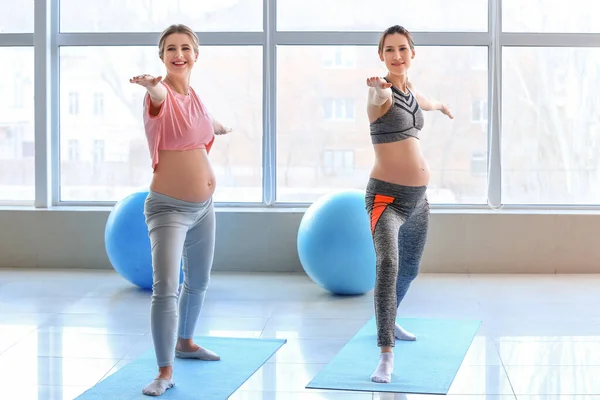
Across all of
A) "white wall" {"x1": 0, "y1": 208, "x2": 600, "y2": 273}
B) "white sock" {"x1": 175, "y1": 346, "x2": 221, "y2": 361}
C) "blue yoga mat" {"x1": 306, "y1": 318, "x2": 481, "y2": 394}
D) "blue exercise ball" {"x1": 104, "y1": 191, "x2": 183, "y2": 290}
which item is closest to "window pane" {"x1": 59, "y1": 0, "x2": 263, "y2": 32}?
"white wall" {"x1": 0, "y1": 208, "x2": 600, "y2": 273}

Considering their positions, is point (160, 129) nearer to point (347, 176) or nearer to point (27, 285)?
point (27, 285)

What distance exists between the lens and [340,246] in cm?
542

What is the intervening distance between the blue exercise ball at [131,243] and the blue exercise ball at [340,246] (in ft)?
2.86

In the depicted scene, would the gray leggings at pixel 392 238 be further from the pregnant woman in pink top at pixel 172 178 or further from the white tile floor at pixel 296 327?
the pregnant woman in pink top at pixel 172 178

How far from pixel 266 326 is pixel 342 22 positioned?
2.96 metres

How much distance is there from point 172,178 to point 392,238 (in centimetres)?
96

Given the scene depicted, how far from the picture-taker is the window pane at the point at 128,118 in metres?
6.92

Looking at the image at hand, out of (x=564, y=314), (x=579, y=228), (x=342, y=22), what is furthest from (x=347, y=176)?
(x=564, y=314)

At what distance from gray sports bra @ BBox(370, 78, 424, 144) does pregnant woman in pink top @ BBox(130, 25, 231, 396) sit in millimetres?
723

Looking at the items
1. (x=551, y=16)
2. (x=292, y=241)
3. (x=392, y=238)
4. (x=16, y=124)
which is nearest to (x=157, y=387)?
(x=392, y=238)

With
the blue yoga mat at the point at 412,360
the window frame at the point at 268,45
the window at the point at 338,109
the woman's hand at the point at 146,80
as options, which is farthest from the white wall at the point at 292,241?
the woman's hand at the point at 146,80

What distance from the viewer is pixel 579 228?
645cm

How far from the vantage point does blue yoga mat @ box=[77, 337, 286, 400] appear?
3.45 m

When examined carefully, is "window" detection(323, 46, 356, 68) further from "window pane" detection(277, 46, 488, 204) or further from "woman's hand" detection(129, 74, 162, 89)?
"woman's hand" detection(129, 74, 162, 89)
